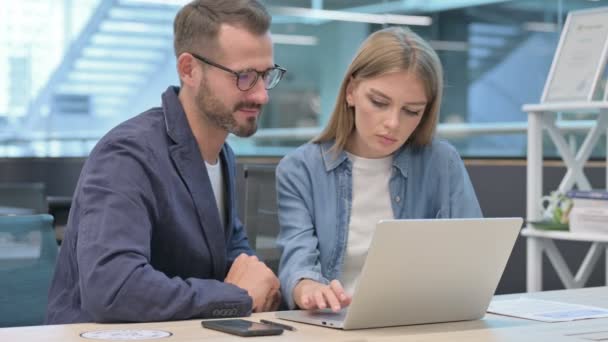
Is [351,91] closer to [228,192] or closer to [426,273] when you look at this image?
[228,192]

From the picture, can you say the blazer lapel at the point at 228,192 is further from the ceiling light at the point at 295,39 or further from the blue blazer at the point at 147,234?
Result: the ceiling light at the point at 295,39

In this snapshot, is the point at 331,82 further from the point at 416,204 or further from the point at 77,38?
the point at 416,204

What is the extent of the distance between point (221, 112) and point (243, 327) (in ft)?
1.92

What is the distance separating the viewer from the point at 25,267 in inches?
84.8

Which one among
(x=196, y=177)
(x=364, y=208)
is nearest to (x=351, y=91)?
(x=364, y=208)

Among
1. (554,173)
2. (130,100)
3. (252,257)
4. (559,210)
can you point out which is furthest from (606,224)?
(130,100)

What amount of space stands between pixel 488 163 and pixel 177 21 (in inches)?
120

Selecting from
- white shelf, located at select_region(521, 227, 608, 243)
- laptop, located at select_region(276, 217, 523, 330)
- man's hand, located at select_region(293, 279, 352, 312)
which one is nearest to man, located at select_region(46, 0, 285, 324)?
man's hand, located at select_region(293, 279, 352, 312)

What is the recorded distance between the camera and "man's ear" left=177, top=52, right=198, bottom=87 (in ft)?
6.86

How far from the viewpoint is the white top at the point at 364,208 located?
2.28 metres

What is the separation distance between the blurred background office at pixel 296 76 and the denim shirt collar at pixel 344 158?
2325 millimetres

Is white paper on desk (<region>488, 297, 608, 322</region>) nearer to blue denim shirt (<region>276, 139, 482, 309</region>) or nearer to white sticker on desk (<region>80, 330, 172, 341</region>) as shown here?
blue denim shirt (<region>276, 139, 482, 309</region>)

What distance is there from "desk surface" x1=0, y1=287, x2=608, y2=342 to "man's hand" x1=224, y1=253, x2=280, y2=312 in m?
0.14

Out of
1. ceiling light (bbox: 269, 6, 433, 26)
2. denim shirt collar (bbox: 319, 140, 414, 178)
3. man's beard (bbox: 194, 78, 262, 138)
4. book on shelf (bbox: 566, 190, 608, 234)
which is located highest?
ceiling light (bbox: 269, 6, 433, 26)
